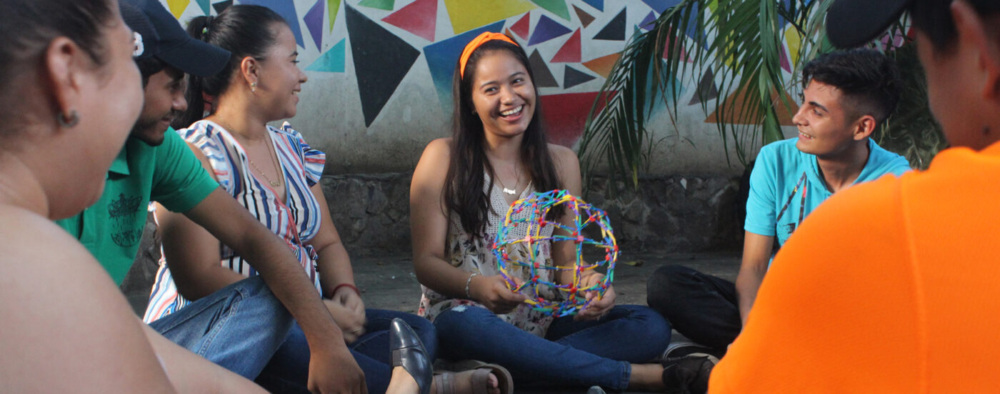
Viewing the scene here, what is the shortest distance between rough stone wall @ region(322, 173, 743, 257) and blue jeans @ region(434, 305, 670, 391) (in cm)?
286

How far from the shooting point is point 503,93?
292 cm

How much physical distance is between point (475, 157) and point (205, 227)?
3.60 ft

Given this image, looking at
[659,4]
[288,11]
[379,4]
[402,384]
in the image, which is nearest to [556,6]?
[659,4]

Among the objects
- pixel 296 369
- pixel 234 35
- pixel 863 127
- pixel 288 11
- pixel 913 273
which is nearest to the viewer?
pixel 913 273

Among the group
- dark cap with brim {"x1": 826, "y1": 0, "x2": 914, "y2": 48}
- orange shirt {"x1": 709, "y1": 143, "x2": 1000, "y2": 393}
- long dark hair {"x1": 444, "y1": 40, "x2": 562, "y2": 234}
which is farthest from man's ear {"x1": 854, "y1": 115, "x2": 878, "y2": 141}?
orange shirt {"x1": 709, "y1": 143, "x2": 1000, "y2": 393}

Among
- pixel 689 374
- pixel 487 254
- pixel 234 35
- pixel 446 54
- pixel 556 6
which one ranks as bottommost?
pixel 689 374

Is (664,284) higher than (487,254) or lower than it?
lower

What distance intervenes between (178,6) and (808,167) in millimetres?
3845

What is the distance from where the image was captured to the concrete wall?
538 centimetres

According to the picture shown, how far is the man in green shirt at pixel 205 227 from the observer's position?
187 centimetres

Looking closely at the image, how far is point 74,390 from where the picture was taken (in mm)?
784

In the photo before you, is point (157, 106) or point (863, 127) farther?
point (863, 127)

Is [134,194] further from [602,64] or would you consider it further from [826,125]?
[602,64]

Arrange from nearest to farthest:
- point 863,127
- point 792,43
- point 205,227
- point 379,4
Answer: point 205,227 → point 863,127 → point 379,4 → point 792,43
